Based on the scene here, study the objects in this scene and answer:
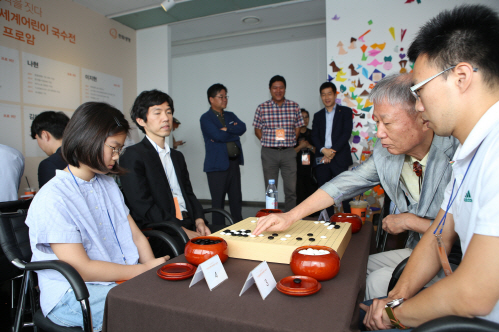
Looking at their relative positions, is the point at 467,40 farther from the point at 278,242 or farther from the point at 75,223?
the point at 75,223

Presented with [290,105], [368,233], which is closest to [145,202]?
[368,233]

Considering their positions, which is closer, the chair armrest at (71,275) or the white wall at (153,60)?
the chair armrest at (71,275)

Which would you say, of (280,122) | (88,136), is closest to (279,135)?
(280,122)

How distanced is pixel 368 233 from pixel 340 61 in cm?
321

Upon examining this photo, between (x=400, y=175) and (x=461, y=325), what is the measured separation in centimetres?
106

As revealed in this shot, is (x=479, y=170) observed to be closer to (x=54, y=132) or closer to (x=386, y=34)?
(x=54, y=132)

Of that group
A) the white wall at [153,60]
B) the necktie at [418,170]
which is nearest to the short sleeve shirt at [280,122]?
the white wall at [153,60]

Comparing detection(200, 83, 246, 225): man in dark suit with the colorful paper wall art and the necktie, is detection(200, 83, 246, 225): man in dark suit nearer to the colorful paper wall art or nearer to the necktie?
the colorful paper wall art

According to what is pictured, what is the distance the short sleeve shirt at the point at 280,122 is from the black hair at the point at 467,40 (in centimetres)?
366

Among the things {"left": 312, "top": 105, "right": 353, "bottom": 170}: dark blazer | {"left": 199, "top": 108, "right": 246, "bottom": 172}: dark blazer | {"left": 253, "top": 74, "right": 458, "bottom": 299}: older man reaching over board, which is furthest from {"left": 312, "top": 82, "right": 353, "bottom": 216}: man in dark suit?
{"left": 253, "top": 74, "right": 458, "bottom": 299}: older man reaching over board

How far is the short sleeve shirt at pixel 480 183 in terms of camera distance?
704 mm

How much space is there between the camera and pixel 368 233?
5.02 feet

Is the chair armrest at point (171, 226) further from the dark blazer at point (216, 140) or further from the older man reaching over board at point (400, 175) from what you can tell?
the dark blazer at point (216, 140)

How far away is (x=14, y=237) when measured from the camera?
1.41 meters
